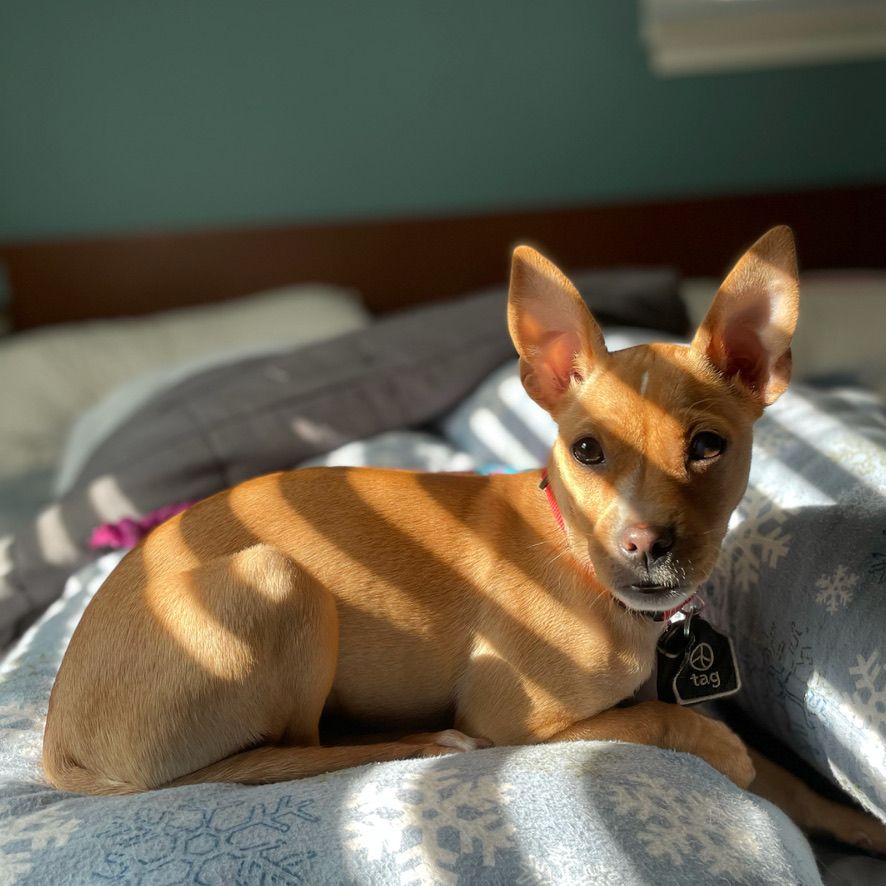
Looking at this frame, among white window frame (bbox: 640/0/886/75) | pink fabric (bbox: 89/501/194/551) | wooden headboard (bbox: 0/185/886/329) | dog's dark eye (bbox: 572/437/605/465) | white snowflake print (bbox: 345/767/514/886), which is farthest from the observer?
wooden headboard (bbox: 0/185/886/329)

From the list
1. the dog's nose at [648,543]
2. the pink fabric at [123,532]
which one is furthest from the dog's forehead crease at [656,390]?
the pink fabric at [123,532]

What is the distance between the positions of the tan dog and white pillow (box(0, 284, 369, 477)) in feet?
6.23

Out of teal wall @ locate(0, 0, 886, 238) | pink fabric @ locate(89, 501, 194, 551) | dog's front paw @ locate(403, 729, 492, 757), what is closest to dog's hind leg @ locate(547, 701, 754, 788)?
dog's front paw @ locate(403, 729, 492, 757)

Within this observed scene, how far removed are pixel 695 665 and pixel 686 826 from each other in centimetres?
34

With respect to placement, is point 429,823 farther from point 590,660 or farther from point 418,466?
point 418,466

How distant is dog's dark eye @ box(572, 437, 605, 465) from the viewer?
48.1 inches

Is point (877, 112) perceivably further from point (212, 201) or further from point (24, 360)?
point (24, 360)

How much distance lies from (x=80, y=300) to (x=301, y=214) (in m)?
1.01

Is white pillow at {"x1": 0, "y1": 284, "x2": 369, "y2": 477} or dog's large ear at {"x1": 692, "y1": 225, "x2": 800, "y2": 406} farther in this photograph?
white pillow at {"x1": 0, "y1": 284, "x2": 369, "y2": 477}

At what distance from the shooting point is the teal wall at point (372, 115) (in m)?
3.85

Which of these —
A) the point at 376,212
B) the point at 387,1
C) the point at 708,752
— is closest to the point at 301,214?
the point at 376,212

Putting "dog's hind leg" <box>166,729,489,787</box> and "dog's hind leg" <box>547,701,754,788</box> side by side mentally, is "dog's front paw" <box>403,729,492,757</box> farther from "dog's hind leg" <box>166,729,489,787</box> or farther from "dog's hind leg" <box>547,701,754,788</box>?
"dog's hind leg" <box>547,701,754,788</box>

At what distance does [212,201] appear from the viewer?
158 inches

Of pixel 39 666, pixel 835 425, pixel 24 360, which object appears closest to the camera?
pixel 39 666
